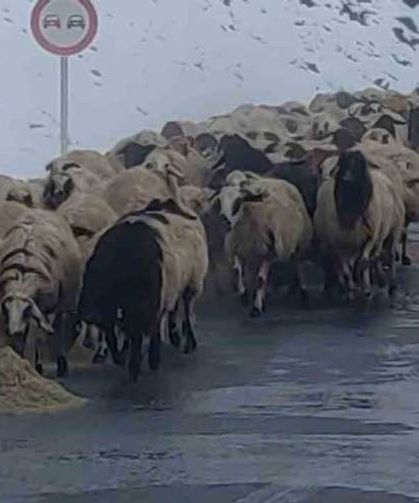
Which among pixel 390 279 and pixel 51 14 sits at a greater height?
pixel 51 14

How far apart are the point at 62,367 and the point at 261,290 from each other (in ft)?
12.7

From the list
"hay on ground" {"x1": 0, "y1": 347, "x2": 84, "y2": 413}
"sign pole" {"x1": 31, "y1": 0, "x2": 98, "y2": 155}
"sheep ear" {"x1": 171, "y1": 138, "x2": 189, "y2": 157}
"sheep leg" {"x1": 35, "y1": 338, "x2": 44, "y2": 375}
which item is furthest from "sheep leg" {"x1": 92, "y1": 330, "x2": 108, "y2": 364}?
"sheep ear" {"x1": 171, "y1": 138, "x2": 189, "y2": 157}

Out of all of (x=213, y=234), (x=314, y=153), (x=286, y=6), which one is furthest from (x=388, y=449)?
(x=286, y=6)

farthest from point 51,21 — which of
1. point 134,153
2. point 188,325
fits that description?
point 188,325

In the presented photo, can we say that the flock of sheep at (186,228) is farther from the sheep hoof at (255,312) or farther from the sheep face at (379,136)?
the sheep hoof at (255,312)

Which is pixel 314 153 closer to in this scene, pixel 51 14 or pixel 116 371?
pixel 51 14

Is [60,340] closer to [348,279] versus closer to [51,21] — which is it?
[348,279]

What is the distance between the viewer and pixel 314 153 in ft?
71.8

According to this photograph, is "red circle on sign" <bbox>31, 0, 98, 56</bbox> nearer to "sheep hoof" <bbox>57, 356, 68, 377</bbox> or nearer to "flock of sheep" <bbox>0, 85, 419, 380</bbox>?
"flock of sheep" <bbox>0, 85, 419, 380</bbox>

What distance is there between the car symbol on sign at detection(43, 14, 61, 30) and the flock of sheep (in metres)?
1.35

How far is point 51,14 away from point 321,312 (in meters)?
4.97

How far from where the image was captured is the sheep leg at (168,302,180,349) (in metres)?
16.3

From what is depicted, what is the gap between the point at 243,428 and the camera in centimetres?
1284

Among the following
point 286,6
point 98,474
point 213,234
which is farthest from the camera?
point 286,6
